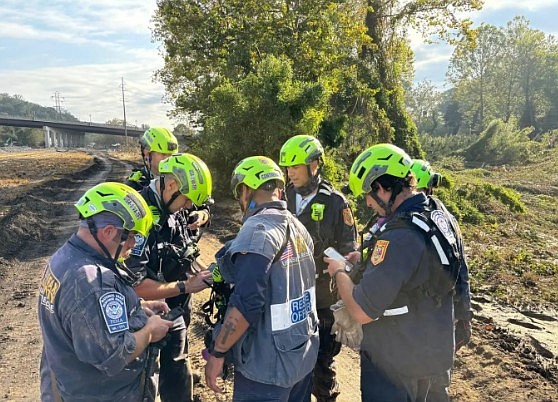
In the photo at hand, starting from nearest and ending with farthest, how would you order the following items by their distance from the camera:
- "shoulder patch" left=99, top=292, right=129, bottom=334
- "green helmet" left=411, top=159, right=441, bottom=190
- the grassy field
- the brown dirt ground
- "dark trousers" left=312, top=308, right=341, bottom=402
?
"shoulder patch" left=99, top=292, right=129, bottom=334 < "dark trousers" left=312, top=308, right=341, bottom=402 < the brown dirt ground < "green helmet" left=411, top=159, right=441, bottom=190 < the grassy field

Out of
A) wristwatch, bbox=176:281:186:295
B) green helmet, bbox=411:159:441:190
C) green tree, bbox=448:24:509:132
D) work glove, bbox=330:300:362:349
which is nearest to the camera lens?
work glove, bbox=330:300:362:349

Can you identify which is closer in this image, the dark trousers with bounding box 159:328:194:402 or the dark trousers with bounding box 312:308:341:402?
the dark trousers with bounding box 159:328:194:402

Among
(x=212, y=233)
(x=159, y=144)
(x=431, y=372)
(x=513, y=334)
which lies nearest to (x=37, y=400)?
(x=159, y=144)

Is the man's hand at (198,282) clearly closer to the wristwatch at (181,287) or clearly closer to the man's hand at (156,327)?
the wristwatch at (181,287)

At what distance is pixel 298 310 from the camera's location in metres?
2.86

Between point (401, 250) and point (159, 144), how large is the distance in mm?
3182

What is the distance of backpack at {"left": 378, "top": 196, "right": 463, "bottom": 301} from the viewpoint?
277cm

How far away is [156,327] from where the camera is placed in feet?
8.74

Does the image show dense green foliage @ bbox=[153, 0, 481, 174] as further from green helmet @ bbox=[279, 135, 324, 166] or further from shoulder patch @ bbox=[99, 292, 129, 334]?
shoulder patch @ bbox=[99, 292, 129, 334]

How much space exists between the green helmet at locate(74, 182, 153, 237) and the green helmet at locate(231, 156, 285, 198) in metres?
0.64

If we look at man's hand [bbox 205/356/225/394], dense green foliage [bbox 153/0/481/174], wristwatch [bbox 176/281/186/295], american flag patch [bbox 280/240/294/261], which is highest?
dense green foliage [bbox 153/0/481/174]

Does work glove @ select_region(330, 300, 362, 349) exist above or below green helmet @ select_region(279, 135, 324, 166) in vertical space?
below

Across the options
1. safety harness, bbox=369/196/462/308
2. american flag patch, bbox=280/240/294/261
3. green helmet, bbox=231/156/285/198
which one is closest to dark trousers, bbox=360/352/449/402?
safety harness, bbox=369/196/462/308

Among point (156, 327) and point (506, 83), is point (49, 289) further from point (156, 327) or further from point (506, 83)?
point (506, 83)
